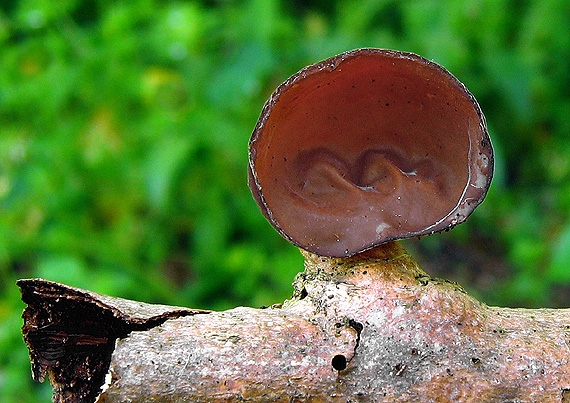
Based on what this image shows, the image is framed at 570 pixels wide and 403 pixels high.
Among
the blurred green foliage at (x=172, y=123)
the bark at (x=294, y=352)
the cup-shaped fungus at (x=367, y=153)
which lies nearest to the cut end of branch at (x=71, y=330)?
the bark at (x=294, y=352)

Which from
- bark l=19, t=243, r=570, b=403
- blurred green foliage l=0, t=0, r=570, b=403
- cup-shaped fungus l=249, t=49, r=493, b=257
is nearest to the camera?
bark l=19, t=243, r=570, b=403

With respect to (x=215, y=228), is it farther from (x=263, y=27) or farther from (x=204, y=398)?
(x=204, y=398)

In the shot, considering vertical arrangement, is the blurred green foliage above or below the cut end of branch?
above

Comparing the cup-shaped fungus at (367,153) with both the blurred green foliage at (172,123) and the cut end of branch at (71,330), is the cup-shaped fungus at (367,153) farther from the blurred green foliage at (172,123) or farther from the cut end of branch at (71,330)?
the blurred green foliage at (172,123)

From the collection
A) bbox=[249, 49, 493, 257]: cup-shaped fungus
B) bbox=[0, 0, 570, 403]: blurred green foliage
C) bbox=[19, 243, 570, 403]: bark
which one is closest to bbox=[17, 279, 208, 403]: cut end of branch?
bbox=[19, 243, 570, 403]: bark

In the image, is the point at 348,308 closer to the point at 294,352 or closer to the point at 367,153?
the point at 294,352

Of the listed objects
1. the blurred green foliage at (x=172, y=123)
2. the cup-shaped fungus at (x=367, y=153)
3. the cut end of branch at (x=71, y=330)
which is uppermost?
the blurred green foliage at (x=172, y=123)

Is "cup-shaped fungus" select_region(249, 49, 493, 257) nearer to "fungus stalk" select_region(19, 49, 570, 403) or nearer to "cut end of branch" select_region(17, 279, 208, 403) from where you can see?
"fungus stalk" select_region(19, 49, 570, 403)

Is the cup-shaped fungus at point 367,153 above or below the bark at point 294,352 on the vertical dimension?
above
